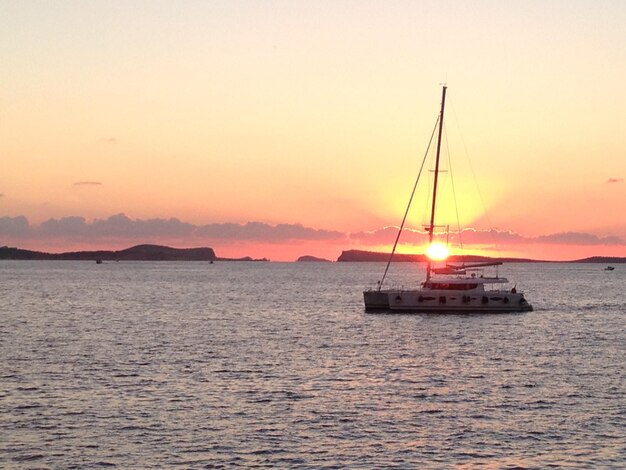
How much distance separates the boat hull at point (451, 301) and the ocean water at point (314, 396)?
5.27 meters

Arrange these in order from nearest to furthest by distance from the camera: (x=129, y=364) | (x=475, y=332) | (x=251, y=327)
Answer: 1. (x=129, y=364)
2. (x=475, y=332)
3. (x=251, y=327)

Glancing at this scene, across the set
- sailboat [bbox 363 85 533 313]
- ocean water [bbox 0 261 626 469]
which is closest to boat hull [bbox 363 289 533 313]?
sailboat [bbox 363 85 533 313]

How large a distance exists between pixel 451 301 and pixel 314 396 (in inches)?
1928

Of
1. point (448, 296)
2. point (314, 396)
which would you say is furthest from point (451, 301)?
point (314, 396)

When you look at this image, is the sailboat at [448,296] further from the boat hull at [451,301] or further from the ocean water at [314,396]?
the ocean water at [314,396]

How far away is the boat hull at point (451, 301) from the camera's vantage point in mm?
89125

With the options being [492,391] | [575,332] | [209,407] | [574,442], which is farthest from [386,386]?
[575,332]

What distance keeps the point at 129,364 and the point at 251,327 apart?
30570 mm

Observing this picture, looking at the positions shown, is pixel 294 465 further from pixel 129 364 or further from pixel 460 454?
pixel 129 364

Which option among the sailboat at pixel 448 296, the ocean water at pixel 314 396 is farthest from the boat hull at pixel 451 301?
the ocean water at pixel 314 396

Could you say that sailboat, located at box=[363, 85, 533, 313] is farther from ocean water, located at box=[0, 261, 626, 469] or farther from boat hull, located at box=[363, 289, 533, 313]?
ocean water, located at box=[0, 261, 626, 469]

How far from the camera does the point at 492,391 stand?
45.0 metres

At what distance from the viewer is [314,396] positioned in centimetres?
4297

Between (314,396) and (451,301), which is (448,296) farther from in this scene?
(314,396)
